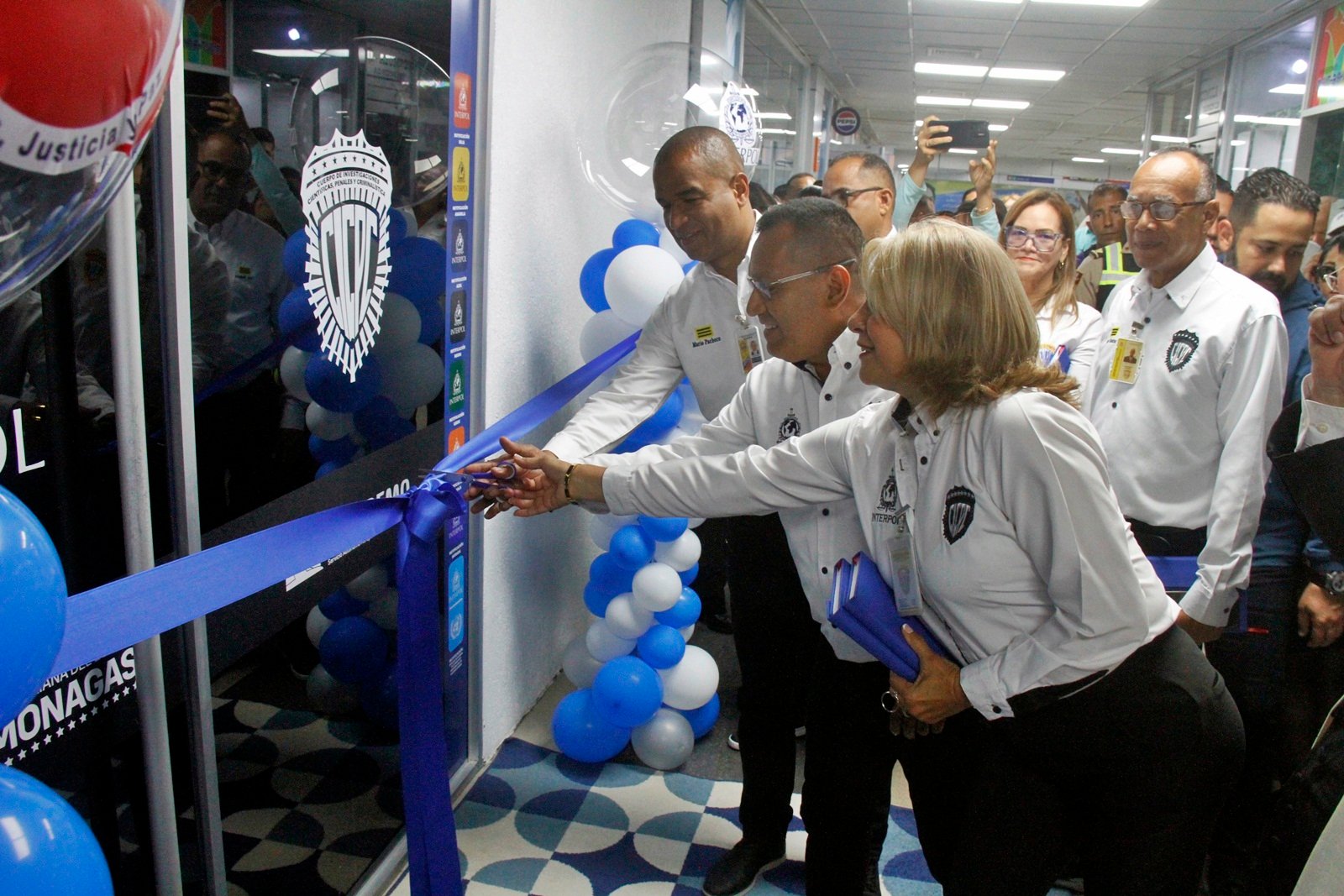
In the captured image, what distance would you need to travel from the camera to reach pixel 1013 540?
1.41 metres

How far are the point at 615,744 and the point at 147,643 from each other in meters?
1.57

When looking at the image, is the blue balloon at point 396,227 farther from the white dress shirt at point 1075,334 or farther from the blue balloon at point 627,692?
the white dress shirt at point 1075,334

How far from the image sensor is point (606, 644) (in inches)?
108

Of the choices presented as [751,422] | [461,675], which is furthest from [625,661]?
[751,422]

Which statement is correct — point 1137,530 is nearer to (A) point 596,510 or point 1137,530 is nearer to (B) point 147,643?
(A) point 596,510

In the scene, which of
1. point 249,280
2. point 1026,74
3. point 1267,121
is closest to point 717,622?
point 249,280

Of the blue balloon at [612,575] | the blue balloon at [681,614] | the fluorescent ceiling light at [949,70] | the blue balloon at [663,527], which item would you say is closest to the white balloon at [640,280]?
the blue balloon at [663,527]

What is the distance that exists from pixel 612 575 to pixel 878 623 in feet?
4.37

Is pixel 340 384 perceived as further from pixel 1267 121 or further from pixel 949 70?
pixel 949 70

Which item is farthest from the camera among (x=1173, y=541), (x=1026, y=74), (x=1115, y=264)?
(x=1026, y=74)

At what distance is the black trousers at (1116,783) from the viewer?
1.40 meters

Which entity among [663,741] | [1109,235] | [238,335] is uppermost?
[1109,235]

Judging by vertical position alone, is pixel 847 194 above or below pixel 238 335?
above

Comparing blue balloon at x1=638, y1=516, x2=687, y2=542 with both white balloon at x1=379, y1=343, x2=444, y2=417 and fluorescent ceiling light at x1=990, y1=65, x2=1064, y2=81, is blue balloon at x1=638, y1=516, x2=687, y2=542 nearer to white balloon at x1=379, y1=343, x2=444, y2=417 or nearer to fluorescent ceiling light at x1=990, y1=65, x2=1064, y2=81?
white balloon at x1=379, y1=343, x2=444, y2=417
